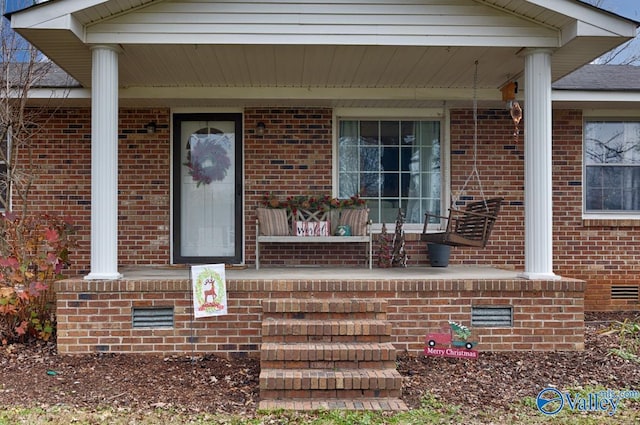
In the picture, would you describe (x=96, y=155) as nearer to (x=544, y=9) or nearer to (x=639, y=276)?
(x=544, y=9)

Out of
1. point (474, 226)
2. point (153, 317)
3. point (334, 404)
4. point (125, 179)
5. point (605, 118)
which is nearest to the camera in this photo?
point (334, 404)

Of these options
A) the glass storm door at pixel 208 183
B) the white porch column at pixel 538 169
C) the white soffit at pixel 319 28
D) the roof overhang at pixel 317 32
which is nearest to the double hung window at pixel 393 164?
the glass storm door at pixel 208 183

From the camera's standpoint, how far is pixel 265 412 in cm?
384

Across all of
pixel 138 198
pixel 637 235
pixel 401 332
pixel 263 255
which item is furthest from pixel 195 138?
pixel 637 235

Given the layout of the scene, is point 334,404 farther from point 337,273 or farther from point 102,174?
point 102,174

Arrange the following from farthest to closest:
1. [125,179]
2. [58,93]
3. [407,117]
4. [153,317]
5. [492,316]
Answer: [407,117] < [125,179] < [58,93] < [492,316] < [153,317]

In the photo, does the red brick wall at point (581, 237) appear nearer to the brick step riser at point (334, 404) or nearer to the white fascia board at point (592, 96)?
the white fascia board at point (592, 96)

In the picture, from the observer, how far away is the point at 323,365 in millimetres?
4344

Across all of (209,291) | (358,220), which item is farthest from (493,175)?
(209,291)

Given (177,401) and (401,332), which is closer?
(177,401)

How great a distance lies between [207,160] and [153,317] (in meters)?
2.76

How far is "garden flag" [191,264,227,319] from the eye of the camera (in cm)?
485

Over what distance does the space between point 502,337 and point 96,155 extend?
4.05m

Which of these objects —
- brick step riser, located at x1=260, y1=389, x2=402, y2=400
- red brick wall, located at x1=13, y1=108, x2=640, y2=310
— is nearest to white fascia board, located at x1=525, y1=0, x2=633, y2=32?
red brick wall, located at x1=13, y1=108, x2=640, y2=310
